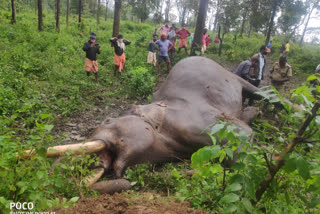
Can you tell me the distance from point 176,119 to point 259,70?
4434 mm

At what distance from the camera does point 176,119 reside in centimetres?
383

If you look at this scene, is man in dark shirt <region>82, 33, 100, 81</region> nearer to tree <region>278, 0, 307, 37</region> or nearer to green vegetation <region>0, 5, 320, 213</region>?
green vegetation <region>0, 5, 320, 213</region>

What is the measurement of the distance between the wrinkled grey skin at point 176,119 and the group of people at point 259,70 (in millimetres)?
1492

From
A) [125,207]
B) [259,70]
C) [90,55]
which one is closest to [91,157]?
[125,207]

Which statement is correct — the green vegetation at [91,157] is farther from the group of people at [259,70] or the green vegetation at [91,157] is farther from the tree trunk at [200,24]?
the tree trunk at [200,24]

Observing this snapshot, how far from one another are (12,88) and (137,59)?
6.11 m

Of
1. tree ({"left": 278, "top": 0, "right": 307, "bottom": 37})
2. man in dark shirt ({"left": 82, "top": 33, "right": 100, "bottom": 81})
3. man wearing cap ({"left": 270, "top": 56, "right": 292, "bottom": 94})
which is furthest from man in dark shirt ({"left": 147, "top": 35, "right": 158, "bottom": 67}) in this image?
tree ({"left": 278, "top": 0, "right": 307, "bottom": 37})

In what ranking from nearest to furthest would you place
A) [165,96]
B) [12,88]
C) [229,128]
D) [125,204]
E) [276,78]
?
[229,128] < [125,204] < [165,96] < [12,88] < [276,78]

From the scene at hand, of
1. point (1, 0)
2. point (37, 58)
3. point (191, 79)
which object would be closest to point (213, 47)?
point (37, 58)

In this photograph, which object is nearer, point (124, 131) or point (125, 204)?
point (125, 204)

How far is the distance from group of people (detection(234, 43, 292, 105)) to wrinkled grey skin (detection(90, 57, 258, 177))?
1.49m

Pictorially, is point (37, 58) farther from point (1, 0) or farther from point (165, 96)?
point (1, 0)

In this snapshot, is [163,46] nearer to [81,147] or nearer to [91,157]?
[91,157]

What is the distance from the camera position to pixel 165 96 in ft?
14.7
